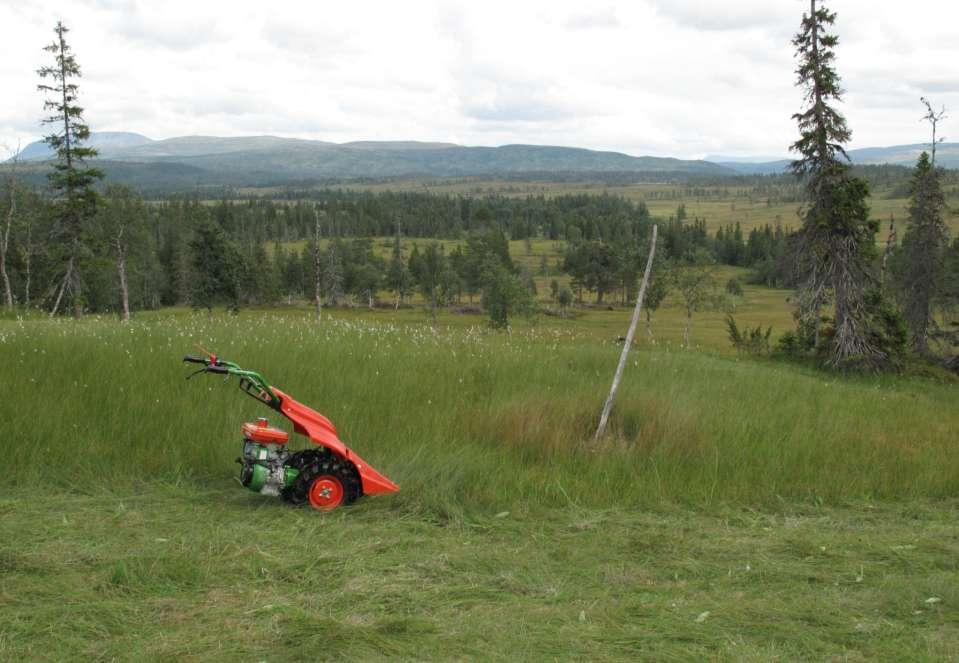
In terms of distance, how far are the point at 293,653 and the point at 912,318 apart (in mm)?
45023

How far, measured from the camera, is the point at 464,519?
6453 mm

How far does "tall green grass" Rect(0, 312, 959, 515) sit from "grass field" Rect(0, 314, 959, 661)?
4 cm

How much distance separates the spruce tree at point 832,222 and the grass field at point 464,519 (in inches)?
552

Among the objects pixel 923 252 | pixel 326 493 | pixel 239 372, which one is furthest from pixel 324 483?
pixel 923 252

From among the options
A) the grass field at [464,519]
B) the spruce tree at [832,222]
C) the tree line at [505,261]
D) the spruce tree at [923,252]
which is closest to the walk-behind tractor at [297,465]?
the grass field at [464,519]

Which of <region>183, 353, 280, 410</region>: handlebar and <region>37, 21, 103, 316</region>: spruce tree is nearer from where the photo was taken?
<region>183, 353, 280, 410</region>: handlebar

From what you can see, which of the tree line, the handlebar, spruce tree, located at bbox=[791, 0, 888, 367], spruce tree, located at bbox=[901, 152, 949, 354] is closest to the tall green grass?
the handlebar

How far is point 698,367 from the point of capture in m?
14.1

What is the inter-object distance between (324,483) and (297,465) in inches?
12.9

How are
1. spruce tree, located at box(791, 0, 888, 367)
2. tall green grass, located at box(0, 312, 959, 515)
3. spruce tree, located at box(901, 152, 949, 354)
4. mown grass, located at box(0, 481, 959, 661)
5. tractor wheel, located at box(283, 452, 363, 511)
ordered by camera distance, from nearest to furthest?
mown grass, located at box(0, 481, 959, 661), tractor wheel, located at box(283, 452, 363, 511), tall green grass, located at box(0, 312, 959, 515), spruce tree, located at box(791, 0, 888, 367), spruce tree, located at box(901, 152, 949, 354)

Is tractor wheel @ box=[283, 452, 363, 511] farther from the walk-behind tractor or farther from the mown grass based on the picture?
the mown grass

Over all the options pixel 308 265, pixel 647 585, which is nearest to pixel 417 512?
pixel 647 585

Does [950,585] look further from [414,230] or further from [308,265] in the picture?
[414,230]

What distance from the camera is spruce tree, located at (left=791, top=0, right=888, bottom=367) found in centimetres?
2408
